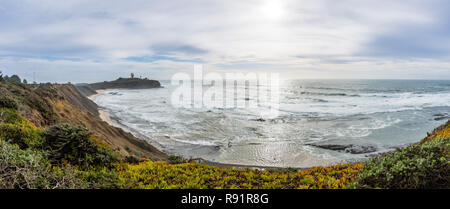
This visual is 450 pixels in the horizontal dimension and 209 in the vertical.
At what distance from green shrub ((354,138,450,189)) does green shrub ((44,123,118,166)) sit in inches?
251

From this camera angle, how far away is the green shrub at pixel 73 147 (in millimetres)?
5875

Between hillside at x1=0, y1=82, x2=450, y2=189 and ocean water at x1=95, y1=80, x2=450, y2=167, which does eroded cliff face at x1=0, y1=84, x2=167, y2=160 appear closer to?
ocean water at x1=95, y1=80, x2=450, y2=167

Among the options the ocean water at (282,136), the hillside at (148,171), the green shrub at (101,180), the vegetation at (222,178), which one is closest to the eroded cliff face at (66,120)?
the ocean water at (282,136)

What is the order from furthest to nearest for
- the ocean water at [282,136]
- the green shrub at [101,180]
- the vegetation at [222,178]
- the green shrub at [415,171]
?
the ocean water at [282,136], the vegetation at [222,178], the green shrub at [101,180], the green shrub at [415,171]

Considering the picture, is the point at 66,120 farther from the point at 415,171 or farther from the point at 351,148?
the point at 351,148

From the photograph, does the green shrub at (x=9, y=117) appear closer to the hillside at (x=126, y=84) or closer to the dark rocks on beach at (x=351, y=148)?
the dark rocks on beach at (x=351, y=148)

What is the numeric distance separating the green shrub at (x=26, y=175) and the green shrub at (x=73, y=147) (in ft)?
4.27

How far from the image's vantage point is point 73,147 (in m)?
6.15

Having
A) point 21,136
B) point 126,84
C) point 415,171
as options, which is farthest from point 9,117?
point 126,84

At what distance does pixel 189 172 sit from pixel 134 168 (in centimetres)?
161

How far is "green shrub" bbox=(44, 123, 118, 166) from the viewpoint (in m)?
5.88
